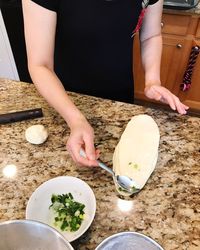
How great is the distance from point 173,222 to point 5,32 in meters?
Result: 1.49

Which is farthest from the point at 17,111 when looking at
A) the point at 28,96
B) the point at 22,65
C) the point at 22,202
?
the point at 22,65

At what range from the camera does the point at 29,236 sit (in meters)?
0.44

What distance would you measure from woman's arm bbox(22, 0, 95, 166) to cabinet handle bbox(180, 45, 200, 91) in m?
1.12

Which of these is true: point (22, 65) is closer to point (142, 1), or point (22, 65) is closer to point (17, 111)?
point (17, 111)

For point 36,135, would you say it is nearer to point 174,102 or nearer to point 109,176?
point 109,176

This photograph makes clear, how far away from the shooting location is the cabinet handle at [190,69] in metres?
1.54

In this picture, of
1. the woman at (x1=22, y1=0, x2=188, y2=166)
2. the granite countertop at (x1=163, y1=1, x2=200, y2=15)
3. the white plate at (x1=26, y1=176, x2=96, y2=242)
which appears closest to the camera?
the white plate at (x1=26, y1=176, x2=96, y2=242)

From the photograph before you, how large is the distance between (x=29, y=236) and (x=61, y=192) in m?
0.15

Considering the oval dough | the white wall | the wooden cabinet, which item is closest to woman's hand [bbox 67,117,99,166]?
the oval dough

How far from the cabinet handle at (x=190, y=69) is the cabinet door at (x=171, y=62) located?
33 millimetres

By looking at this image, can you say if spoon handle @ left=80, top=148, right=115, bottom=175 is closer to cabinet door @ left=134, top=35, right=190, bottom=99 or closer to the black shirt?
the black shirt

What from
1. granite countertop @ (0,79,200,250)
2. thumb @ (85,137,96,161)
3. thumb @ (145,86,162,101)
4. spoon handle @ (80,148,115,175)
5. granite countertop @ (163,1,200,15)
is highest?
granite countertop @ (163,1,200,15)

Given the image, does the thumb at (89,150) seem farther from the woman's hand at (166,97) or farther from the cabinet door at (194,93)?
the cabinet door at (194,93)

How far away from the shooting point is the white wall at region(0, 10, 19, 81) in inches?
61.6
